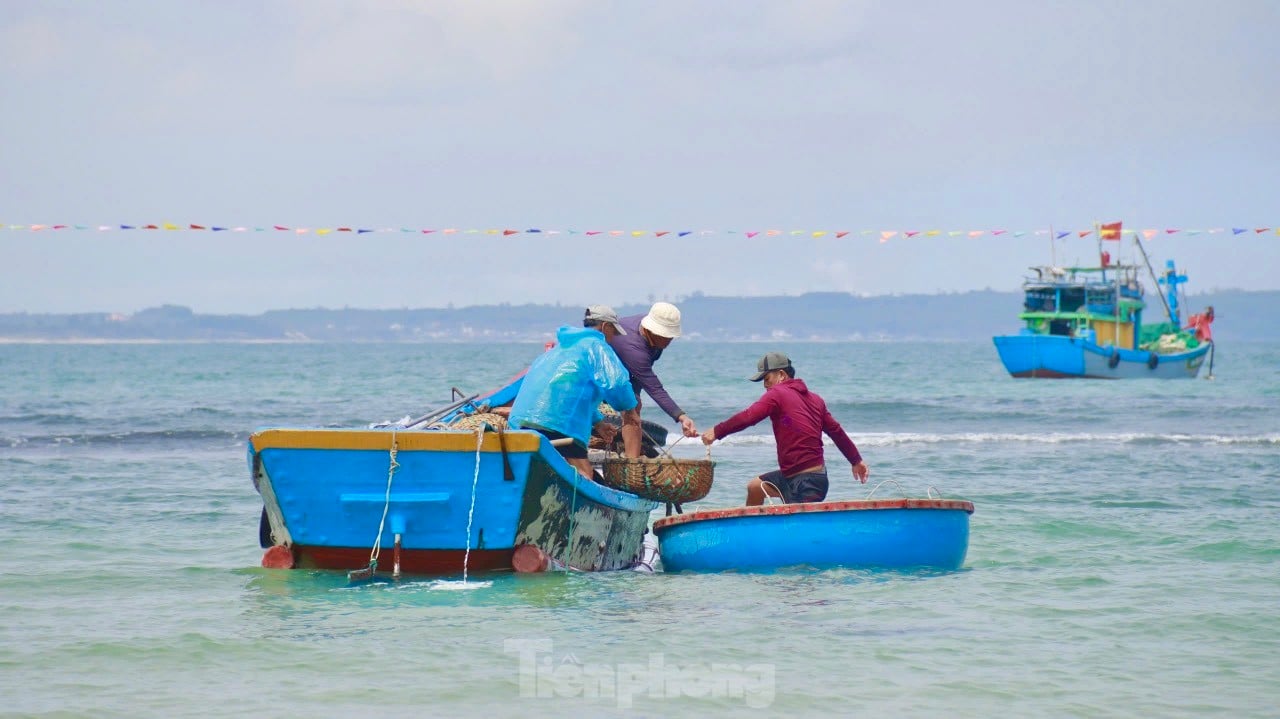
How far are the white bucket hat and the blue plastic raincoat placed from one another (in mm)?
650

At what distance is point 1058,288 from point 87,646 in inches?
2044

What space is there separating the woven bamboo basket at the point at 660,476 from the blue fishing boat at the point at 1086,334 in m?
47.5

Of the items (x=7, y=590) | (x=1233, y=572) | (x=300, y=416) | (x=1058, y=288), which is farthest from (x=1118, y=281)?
(x=7, y=590)

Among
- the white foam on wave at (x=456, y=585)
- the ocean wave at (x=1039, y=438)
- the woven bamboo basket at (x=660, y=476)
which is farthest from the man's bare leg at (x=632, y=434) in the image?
the ocean wave at (x=1039, y=438)

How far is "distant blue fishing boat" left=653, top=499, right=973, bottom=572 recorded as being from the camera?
9664 millimetres

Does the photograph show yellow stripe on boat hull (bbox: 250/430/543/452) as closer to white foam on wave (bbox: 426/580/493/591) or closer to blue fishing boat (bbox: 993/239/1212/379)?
white foam on wave (bbox: 426/580/493/591)

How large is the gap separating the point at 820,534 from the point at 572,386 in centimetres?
192

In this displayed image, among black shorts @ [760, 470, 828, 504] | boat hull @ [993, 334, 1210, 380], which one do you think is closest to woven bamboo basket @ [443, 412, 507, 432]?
black shorts @ [760, 470, 828, 504]

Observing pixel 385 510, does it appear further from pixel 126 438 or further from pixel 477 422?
pixel 126 438

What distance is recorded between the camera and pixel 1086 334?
55438 millimetres

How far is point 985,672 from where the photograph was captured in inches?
288

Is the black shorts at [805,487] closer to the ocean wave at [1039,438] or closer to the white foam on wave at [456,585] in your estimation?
the white foam on wave at [456,585]

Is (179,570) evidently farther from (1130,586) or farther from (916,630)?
(1130,586)

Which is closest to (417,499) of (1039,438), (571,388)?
(571,388)
